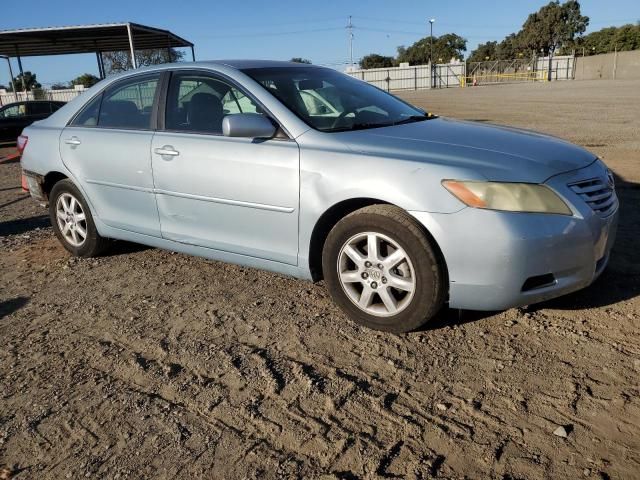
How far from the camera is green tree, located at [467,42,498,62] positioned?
102 metres

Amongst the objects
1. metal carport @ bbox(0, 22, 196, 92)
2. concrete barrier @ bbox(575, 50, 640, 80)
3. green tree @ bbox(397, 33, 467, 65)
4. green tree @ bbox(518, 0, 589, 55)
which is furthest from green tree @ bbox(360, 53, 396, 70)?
metal carport @ bbox(0, 22, 196, 92)

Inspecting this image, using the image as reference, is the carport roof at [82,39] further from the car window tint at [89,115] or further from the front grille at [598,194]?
the front grille at [598,194]

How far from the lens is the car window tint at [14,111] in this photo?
16.5 meters

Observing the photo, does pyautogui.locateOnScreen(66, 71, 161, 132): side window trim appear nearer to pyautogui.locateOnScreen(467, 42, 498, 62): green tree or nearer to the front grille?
the front grille

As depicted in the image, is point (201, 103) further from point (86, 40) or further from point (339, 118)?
point (86, 40)

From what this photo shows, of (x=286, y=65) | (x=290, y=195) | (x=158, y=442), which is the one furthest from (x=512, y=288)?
(x=286, y=65)

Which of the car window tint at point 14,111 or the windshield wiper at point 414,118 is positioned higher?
the windshield wiper at point 414,118

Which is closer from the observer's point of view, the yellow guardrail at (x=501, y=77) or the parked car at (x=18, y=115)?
the parked car at (x=18, y=115)

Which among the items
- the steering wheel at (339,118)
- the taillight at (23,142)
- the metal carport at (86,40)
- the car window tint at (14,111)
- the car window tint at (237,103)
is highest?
the metal carport at (86,40)

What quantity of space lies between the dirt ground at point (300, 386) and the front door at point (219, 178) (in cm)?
46

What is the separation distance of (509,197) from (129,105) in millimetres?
3158

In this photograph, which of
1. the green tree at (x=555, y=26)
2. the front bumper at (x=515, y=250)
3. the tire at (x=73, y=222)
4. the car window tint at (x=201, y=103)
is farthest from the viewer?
the green tree at (x=555, y=26)

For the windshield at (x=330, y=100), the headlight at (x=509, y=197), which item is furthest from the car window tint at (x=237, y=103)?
the headlight at (x=509, y=197)

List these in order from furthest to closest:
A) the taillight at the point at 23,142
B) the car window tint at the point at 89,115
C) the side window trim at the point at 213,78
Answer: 1. the taillight at the point at 23,142
2. the car window tint at the point at 89,115
3. the side window trim at the point at 213,78
